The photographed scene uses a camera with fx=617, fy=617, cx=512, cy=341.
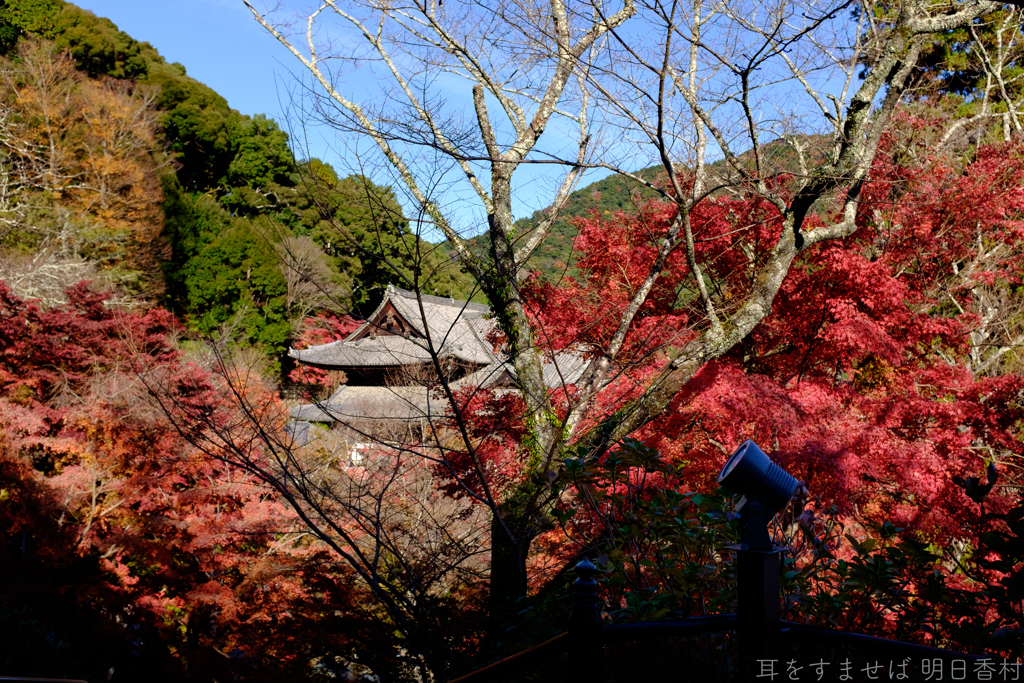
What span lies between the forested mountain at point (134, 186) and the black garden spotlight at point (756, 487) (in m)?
11.0

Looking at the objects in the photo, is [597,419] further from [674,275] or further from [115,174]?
[115,174]

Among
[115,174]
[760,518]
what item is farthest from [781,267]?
[115,174]

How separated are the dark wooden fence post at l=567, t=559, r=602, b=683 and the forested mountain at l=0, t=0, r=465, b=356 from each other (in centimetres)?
1100

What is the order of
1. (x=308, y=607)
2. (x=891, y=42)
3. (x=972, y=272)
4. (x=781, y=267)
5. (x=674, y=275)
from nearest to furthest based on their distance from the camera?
1. (x=891, y=42)
2. (x=781, y=267)
3. (x=308, y=607)
4. (x=674, y=275)
5. (x=972, y=272)

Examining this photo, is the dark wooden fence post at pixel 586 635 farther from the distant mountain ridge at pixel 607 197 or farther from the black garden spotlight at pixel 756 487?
the distant mountain ridge at pixel 607 197

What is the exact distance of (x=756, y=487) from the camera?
1110mm

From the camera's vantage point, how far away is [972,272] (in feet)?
22.3

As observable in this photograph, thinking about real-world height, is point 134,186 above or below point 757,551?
above

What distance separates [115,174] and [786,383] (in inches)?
700

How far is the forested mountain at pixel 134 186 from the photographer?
13.7 meters

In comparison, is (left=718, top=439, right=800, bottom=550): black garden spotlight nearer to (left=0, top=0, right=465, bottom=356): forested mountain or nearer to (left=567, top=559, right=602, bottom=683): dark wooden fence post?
(left=567, top=559, right=602, bottom=683): dark wooden fence post

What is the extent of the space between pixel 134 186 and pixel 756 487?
19544 millimetres

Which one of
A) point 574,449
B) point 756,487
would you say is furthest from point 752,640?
point 574,449

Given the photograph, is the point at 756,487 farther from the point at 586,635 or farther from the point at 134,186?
the point at 134,186
